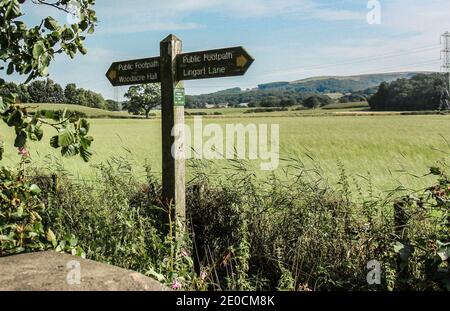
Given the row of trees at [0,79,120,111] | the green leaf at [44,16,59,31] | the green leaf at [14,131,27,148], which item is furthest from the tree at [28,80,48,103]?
the green leaf at [14,131,27,148]

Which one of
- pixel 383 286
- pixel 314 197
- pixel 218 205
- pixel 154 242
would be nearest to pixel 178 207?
pixel 218 205

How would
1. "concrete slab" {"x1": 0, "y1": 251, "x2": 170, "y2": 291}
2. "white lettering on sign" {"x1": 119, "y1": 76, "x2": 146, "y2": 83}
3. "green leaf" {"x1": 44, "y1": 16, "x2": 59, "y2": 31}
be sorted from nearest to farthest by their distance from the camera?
"concrete slab" {"x1": 0, "y1": 251, "x2": 170, "y2": 291} < "green leaf" {"x1": 44, "y1": 16, "x2": 59, "y2": 31} < "white lettering on sign" {"x1": 119, "y1": 76, "x2": 146, "y2": 83}

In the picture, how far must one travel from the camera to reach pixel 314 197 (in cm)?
503

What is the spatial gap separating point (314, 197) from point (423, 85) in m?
45.2

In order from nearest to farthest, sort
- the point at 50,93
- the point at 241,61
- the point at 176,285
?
the point at 176,285
the point at 241,61
the point at 50,93

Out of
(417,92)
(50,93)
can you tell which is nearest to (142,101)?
(417,92)

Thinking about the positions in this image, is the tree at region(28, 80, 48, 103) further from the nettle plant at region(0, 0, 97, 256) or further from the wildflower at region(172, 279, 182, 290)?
the wildflower at region(172, 279, 182, 290)

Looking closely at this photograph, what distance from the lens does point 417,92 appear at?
47.2 metres

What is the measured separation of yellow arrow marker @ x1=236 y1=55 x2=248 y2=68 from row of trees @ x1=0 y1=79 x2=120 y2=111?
66.3 inches

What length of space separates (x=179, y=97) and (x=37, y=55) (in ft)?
5.95

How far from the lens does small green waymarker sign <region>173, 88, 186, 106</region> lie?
5642mm

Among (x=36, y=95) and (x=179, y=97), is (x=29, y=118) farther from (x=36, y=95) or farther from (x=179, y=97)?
(x=36, y=95)

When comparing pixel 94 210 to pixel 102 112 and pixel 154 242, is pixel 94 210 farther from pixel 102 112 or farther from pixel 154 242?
pixel 102 112

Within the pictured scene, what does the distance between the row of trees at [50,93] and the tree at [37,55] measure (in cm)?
22
